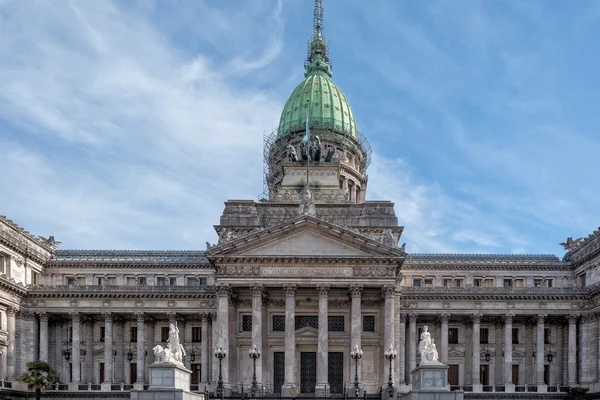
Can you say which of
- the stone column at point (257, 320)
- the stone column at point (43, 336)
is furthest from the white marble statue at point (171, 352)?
the stone column at point (43, 336)

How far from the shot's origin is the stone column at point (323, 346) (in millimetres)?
63438

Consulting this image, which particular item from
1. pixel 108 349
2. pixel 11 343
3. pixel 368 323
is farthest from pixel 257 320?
pixel 11 343

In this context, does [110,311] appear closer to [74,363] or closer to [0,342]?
[74,363]

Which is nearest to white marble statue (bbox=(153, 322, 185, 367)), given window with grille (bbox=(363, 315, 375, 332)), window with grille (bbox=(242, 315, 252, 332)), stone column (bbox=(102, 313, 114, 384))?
window with grille (bbox=(242, 315, 252, 332))

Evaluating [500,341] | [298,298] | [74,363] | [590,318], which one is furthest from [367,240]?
[74,363]

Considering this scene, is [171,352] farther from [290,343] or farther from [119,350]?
[119,350]

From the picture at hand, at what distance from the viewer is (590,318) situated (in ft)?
237

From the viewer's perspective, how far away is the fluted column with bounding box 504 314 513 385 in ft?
238

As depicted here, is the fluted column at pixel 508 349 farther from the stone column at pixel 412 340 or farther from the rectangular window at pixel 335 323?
the rectangular window at pixel 335 323

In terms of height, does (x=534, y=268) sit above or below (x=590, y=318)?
above

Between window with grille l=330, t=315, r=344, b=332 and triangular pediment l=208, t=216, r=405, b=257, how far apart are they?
8.20 metres

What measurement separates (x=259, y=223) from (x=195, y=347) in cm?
1699

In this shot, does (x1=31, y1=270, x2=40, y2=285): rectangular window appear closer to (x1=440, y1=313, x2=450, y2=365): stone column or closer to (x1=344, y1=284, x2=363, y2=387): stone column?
(x1=344, y1=284, x2=363, y2=387): stone column

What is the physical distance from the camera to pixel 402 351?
7244 cm
